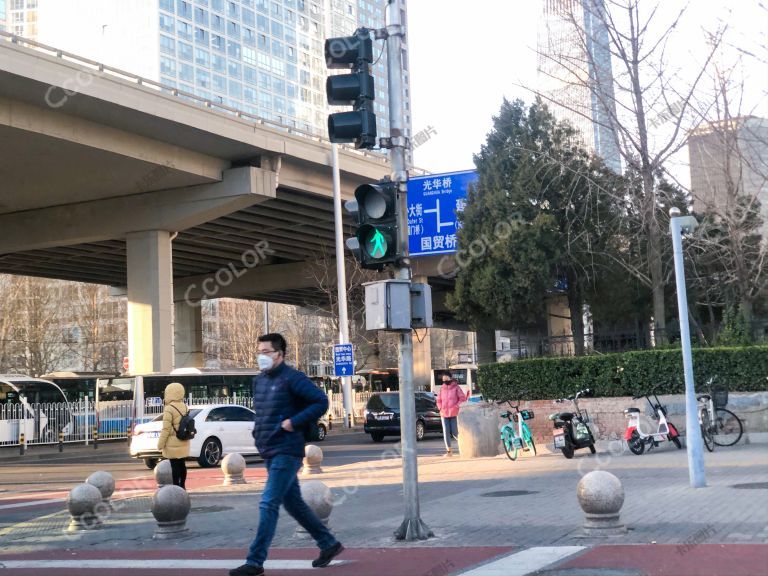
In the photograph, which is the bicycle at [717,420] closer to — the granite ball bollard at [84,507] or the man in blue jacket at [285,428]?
the granite ball bollard at [84,507]

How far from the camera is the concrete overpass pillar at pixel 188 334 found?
66250 mm

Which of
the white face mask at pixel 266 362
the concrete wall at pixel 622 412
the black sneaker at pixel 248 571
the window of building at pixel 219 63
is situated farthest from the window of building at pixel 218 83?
the black sneaker at pixel 248 571

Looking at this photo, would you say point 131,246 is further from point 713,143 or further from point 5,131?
point 713,143

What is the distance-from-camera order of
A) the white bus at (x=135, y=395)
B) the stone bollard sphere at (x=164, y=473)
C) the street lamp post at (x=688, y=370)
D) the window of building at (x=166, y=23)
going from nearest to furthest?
1. the street lamp post at (x=688, y=370)
2. the stone bollard sphere at (x=164, y=473)
3. the white bus at (x=135, y=395)
4. the window of building at (x=166, y=23)

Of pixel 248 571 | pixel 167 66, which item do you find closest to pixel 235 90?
pixel 167 66

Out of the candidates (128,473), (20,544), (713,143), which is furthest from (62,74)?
(20,544)

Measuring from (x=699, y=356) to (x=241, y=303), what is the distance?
76.4m

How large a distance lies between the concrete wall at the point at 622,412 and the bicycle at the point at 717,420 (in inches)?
13.2

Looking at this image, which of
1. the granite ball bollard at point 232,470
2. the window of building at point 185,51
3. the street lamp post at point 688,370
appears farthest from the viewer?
the window of building at point 185,51

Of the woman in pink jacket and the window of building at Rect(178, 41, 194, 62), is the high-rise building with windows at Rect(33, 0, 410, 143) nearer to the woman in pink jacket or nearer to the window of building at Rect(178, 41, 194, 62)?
the window of building at Rect(178, 41, 194, 62)

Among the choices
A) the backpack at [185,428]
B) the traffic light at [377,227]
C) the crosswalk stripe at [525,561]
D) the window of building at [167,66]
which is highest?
the window of building at [167,66]

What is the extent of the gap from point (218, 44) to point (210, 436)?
3402 inches

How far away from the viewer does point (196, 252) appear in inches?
2058

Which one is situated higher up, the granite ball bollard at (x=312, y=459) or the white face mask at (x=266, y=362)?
the white face mask at (x=266, y=362)
